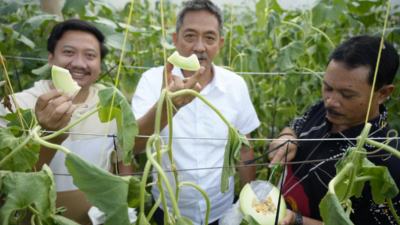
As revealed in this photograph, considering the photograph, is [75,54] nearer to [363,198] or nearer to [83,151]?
[83,151]

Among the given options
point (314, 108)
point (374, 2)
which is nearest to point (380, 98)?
point (314, 108)

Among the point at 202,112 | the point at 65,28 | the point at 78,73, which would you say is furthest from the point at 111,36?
the point at 202,112

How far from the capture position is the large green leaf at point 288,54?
1754 millimetres

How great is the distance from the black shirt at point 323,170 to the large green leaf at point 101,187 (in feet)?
2.09

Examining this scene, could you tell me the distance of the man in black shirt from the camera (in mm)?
1031

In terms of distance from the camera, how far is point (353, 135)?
1158mm

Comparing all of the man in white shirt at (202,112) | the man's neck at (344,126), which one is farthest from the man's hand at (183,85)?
the man's neck at (344,126)

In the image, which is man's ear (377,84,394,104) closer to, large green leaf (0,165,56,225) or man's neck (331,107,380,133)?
man's neck (331,107,380,133)

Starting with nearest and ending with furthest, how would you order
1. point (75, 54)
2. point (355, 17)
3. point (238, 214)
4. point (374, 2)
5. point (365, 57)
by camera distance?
1. point (238, 214)
2. point (365, 57)
3. point (75, 54)
4. point (374, 2)
5. point (355, 17)

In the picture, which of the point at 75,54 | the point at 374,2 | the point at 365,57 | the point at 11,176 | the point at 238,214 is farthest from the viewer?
the point at 374,2

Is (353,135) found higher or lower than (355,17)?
lower

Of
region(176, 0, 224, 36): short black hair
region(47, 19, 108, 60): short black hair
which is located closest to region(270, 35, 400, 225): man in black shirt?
region(176, 0, 224, 36): short black hair

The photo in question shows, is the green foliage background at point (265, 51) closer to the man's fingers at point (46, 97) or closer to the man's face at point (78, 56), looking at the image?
the man's face at point (78, 56)

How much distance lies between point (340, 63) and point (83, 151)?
3.19 ft
